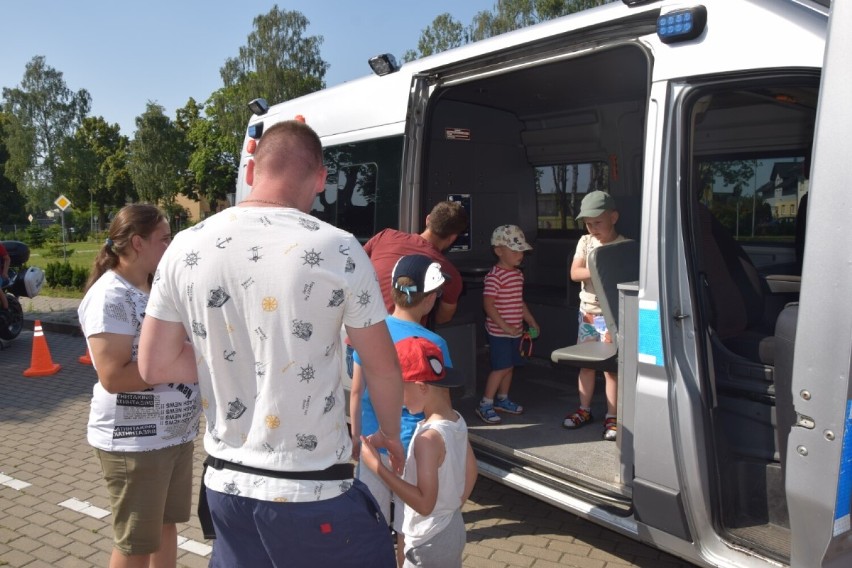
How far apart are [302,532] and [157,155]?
54306mm

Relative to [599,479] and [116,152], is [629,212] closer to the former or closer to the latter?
[599,479]

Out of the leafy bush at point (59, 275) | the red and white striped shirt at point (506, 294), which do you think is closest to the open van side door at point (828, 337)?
the red and white striped shirt at point (506, 294)

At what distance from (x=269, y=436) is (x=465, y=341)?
3183 millimetres

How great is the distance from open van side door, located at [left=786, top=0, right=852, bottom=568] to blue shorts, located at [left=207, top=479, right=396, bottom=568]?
1.36m

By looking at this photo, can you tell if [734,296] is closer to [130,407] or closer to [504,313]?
[504,313]

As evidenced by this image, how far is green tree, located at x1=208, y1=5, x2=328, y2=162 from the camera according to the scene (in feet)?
143

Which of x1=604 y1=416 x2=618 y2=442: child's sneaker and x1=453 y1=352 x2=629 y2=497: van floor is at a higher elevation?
x1=604 y1=416 x2=618 y2=442: child's sneaker

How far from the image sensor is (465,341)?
496cm

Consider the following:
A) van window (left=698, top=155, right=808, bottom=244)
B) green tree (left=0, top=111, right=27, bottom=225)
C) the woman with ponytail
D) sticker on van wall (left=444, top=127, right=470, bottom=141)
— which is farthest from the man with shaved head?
green tree (left=0, top=111, right=27, bottom=225)

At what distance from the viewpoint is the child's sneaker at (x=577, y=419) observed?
15.0ft

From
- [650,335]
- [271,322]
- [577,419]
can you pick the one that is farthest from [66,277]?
[271,322]

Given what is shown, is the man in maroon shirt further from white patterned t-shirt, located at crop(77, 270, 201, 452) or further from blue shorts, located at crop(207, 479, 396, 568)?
blue shorts, located at crop(207, 479, 396, 568)

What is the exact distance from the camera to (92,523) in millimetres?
4352

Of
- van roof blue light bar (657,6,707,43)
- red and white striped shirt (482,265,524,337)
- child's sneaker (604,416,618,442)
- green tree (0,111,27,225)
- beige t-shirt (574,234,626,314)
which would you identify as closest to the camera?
van roof blue light bar (657,6,707,43)
